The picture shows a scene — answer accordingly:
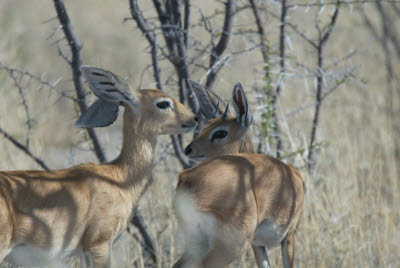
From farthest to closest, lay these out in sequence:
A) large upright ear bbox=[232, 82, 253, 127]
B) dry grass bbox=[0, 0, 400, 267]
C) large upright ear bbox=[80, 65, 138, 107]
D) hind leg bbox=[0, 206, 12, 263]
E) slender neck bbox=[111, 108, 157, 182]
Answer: dry grass bbox=[0, 0, 400, 267] < large upright ear bbox=[232, 82, 253, 127] < slender neck bbox=[111, 108, 157, 182] < large upright ear bbox=[80, 65, 138, 107] < hind leg bbox=[0, 206, 12, 263]

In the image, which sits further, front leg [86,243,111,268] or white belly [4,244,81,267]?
front leg [86,243,111,268]

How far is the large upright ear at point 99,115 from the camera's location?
3.42 m

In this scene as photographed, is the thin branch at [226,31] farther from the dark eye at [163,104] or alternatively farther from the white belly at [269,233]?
the white belly at [269,233]

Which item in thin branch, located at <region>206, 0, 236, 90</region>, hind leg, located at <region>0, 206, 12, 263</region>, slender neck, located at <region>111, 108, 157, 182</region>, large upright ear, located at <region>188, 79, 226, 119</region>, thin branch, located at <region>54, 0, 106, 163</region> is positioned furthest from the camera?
thin branch, located at <region>206, 0, 236, 90</region>

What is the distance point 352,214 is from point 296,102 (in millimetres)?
4334

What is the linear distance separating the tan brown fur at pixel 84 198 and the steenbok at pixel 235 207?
0.41 m

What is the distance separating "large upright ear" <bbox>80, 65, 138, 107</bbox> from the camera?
338 centimetres

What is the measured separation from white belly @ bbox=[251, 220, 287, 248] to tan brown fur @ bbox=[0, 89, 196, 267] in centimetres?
77

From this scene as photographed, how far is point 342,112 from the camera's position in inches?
346

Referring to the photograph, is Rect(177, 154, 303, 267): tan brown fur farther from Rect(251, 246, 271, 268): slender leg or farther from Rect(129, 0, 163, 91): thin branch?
Rect(129, 0, 163, 91): thin branch

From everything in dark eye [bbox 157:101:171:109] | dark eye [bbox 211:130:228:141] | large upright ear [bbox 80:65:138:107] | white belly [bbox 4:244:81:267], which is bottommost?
white belly [bbox 4:244:81:267]

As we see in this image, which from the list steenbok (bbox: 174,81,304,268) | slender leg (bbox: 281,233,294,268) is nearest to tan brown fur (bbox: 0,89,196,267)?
steenbok (bbox: 174,81,304,268)

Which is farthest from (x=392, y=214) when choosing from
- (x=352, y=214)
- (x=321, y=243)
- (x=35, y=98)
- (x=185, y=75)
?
(x=35, y=98)

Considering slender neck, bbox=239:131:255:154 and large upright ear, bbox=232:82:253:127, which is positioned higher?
large upright ear, bbox=232:82:253:127
